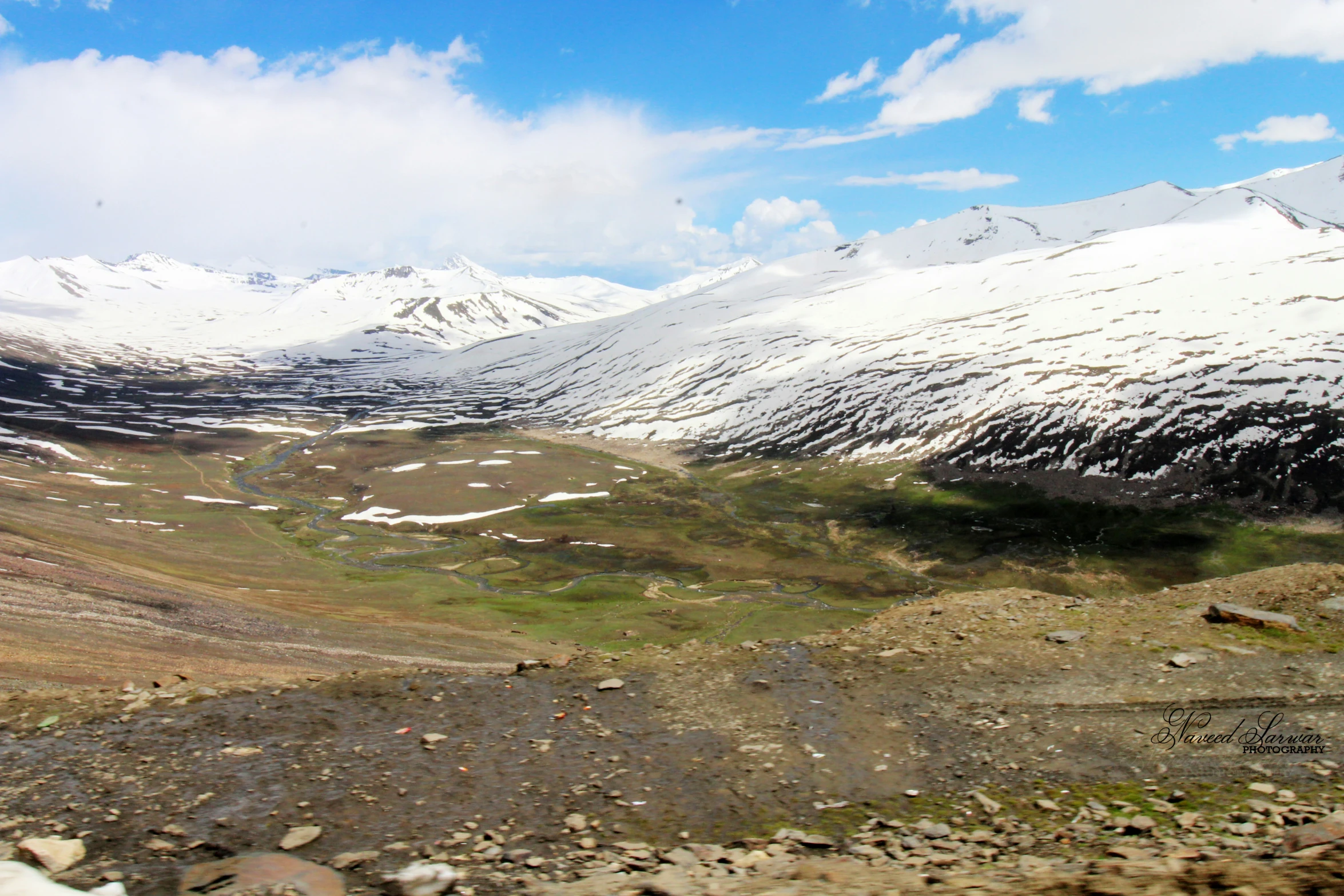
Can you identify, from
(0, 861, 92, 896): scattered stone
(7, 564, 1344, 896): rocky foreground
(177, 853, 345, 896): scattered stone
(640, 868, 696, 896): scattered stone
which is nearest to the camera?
(0, 861, 92, 896): scattered stone

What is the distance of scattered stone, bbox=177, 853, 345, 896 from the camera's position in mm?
12206

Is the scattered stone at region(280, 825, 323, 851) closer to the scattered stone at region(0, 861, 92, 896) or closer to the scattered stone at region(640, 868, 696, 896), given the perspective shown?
the scattered stone at region(0, 861, 92, 896)

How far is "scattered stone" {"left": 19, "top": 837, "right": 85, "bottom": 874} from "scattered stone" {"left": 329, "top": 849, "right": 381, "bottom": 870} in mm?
4484

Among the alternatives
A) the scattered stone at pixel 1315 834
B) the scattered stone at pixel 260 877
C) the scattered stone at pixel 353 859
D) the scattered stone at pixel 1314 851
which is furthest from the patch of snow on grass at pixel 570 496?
the scattered stone at pixel 1314 851

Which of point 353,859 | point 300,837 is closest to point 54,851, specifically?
point 300,837

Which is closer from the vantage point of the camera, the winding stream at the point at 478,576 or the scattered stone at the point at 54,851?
the scattered stone at the point at 54,851

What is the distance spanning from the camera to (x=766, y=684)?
2338 centimetres

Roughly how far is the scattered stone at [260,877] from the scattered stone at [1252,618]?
1037 inches

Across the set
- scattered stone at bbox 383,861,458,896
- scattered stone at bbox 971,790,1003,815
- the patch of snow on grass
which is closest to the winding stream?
the patch of snow on grass

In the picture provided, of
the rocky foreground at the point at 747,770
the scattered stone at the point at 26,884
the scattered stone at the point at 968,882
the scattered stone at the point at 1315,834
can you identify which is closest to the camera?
the scattered stone at the point at 1315,834

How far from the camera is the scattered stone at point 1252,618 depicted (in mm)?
22672

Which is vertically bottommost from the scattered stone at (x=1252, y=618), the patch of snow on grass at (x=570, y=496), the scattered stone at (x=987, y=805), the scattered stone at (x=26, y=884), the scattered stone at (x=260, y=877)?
the patch of snow on grass at (x=570, y=496)

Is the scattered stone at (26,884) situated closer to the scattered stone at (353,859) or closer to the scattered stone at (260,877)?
the scattered stone at (260,877)

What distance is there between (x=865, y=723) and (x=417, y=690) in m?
14.1
